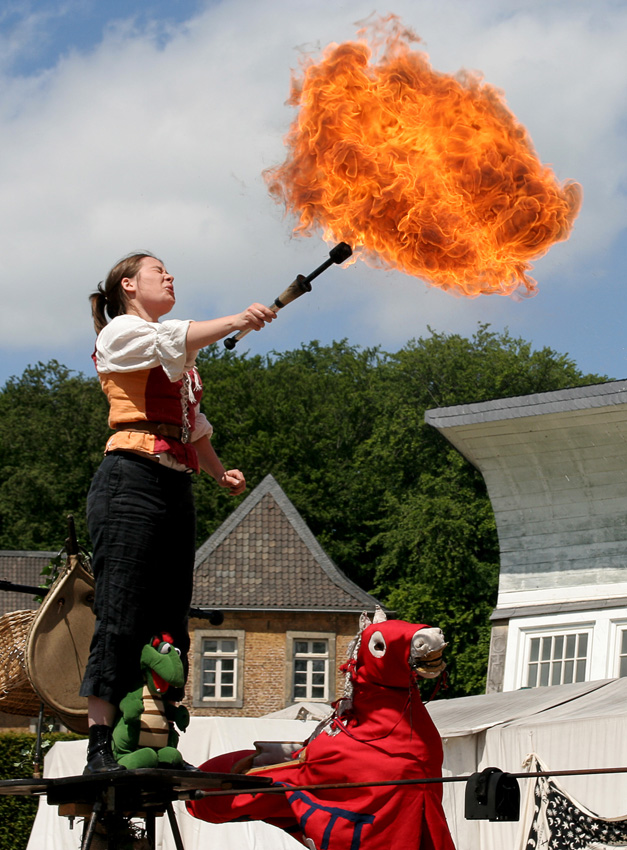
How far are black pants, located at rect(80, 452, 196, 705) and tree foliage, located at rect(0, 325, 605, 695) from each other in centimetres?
3061

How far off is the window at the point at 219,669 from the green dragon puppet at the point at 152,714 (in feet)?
92.0

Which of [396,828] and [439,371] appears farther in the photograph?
[439,371]

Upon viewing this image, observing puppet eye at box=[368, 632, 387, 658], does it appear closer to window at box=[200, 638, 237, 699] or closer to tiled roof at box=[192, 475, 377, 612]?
tiled roof at box=[192, 475, 377, 612]

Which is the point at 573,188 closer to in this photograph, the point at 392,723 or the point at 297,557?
the point at 392,723

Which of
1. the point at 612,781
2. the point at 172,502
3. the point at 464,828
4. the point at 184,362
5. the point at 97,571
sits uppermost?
the point at 184,362

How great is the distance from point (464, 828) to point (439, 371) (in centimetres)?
3299

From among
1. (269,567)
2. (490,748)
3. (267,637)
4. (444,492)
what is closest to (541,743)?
(490,748)

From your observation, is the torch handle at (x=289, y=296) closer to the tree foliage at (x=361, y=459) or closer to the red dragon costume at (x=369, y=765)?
the red dragon costume at (x=369, y=765)

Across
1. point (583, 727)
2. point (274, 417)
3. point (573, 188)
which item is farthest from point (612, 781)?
point (274, 417)

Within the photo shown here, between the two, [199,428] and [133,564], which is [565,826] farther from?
[133,564]

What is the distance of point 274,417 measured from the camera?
46719 millimetres

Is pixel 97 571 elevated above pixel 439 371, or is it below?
below

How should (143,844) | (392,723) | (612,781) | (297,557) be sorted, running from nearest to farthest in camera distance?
(143,844) → (392,723) → (612,781) → (297,557)

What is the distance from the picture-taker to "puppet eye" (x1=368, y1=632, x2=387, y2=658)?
16.5 ft
